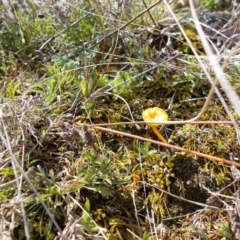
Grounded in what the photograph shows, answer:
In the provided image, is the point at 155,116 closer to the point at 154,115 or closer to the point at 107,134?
the point at 154,115

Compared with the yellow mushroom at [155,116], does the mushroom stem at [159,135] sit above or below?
below

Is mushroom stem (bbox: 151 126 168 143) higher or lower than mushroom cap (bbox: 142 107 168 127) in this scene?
lower

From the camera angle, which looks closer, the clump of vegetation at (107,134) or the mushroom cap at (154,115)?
the clump of vegetation at (107,134)

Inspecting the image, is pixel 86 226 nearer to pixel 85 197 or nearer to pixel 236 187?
pixel 85 197

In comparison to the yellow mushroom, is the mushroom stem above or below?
below

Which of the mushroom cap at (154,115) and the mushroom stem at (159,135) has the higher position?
the mushroom cap at (154,115)

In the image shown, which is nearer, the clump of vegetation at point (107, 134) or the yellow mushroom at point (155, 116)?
the clump of vegetation at point (107, 134)

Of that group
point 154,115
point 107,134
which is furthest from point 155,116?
point 107,134

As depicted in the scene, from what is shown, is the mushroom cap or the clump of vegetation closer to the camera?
the clump of vegetation
